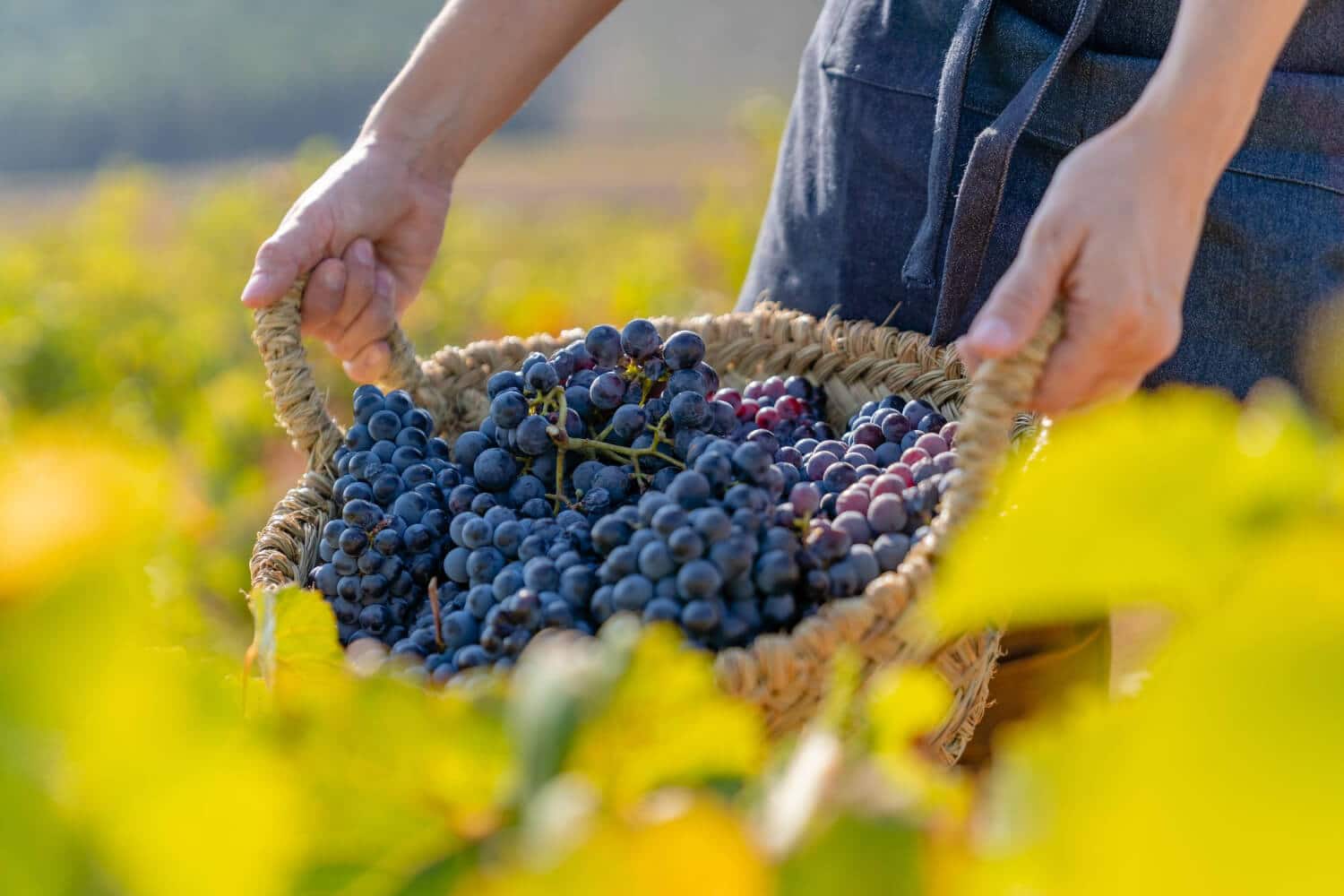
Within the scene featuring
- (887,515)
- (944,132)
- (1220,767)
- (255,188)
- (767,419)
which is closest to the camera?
(1220,767)

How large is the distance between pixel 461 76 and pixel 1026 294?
96 cm

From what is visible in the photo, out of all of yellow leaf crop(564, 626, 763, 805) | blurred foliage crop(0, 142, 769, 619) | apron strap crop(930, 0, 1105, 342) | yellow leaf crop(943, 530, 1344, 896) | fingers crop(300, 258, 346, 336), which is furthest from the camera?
blurred foliage crop(0, 142, 769, 619)

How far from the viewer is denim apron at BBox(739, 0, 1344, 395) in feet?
4.06

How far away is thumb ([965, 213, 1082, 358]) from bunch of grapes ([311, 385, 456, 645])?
21.3 inches

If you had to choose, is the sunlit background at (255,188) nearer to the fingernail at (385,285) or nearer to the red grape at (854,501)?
the fingernail at (385,285)

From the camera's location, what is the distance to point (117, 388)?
3.87 meters

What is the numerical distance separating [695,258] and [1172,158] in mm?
5004

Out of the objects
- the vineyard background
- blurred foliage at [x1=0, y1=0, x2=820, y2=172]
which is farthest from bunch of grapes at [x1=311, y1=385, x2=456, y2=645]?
blurred foliage at [x1=0, y1=0, x2=820, y2=172]

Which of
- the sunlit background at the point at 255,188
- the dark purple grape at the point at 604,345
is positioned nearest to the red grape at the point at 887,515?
the dark purple grape at the point at 604,345

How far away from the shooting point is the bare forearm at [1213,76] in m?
0.85

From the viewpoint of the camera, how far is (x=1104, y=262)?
82cm

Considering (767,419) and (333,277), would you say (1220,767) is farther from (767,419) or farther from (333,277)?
(333,277)

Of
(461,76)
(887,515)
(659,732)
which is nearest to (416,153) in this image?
(461,76)

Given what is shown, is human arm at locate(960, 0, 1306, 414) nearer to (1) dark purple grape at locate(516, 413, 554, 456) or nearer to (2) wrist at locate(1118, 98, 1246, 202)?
(2) wrist at locate(1118, 98, 1246, 202)
